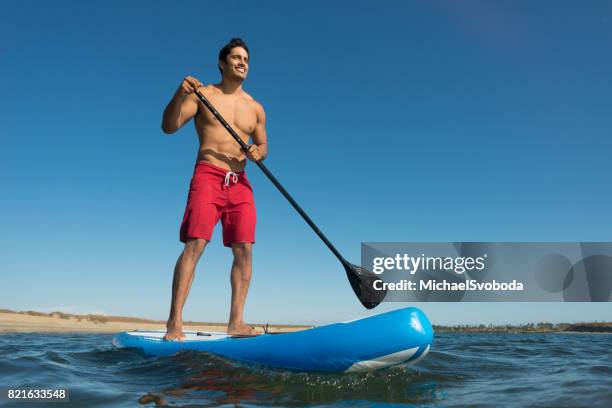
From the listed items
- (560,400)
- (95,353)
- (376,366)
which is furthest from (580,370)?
(95,353)

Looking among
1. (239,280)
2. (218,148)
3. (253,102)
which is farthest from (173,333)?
(253,102)

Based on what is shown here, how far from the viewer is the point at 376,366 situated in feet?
10.8

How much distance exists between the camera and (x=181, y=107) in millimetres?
4883

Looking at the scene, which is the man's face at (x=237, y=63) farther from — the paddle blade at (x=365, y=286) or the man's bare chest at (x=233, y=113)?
the paddle blade at (x=365, y=286)

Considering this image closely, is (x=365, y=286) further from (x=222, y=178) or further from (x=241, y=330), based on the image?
(x=222, y=178)

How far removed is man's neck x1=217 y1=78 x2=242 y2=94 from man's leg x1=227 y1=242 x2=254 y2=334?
1894 mm

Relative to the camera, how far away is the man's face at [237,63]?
206 inches

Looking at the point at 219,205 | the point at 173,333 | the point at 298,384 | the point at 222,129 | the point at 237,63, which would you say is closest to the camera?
the point at 298,384

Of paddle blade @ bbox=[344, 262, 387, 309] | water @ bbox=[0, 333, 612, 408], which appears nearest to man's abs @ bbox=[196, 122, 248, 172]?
paddle blade @ bbox=[344, 262, 387, 309]

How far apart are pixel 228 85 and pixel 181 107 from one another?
2.52 ft

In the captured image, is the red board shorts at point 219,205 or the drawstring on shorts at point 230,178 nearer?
the red board shorts at point 219,205

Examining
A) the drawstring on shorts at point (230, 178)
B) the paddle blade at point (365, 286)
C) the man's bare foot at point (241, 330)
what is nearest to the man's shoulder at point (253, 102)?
the drawstring on shorts at point (230, 178)

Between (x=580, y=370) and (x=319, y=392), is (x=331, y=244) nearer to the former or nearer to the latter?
(x=319, y=392)

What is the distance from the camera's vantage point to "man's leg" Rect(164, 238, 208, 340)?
459cm
